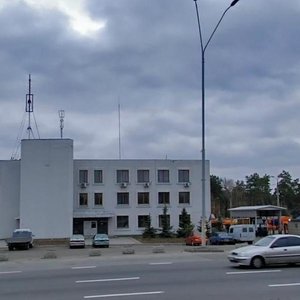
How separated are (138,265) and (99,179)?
58.5 metres

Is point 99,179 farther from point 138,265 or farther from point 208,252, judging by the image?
point 138,265

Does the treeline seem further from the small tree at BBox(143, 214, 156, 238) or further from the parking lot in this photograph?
the parking lot

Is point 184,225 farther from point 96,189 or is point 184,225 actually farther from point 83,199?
point 83,199

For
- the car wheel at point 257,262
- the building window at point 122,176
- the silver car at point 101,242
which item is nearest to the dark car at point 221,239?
the silver car at point 101,242

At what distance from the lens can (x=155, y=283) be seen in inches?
666

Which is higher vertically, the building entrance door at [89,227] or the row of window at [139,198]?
the row of window at [139,198]

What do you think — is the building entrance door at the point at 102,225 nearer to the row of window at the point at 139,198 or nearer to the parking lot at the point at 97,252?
the row of window at the point at 139,198

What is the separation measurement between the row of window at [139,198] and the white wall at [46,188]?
6.94 m

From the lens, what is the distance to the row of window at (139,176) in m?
Result: 82.1

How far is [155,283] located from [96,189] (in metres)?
65.5

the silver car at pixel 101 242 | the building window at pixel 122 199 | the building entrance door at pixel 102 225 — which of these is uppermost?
the building window at pixel 122 199

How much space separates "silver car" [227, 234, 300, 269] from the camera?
70.2 feet

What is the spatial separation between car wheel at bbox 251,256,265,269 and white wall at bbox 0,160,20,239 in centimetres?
6114

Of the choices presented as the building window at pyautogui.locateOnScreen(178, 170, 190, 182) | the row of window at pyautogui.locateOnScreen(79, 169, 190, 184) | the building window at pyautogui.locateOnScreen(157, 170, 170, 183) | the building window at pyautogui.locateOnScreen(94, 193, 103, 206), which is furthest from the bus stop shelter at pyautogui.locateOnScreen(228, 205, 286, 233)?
the building window at pyautogui.locateOnScreen(94, 193, 103, 206)
